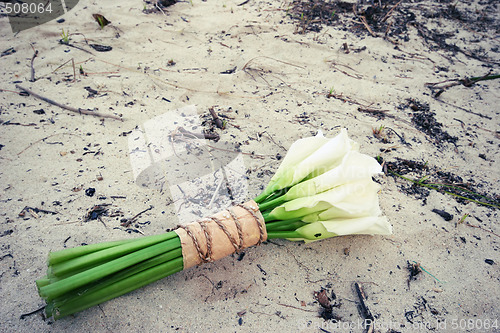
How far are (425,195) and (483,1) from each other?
4.17m

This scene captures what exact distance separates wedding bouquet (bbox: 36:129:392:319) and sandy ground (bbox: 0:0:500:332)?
147 millimetres

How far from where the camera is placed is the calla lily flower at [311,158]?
164cm

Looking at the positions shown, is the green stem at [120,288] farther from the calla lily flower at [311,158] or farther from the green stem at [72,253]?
the calla lily flower at [311,158]

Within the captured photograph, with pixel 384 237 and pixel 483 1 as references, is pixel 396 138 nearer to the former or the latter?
pixel 384 237

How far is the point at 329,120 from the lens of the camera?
267cm

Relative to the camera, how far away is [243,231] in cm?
162

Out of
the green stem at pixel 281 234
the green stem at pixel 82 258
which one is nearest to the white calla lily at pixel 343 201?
the green stem at pixel 281 234

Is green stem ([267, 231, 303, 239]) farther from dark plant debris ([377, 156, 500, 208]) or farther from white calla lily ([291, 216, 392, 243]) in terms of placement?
dark plant debris ([377, 156, 500, 208])

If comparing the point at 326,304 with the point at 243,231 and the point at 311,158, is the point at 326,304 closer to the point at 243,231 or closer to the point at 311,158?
the point at 243,231

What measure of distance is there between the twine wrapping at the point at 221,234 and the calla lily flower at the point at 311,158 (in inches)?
6.4

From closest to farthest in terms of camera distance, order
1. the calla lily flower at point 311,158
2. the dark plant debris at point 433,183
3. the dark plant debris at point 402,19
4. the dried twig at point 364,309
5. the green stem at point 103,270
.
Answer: the green stem at point 103,270, the dried twig at point 364,309, the calla lily flower at point 311,158, the dark plant debris at point 433,183, the dark plant debris at point 402,19

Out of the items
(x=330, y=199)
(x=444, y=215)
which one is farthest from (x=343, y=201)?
(x=444, y=215)

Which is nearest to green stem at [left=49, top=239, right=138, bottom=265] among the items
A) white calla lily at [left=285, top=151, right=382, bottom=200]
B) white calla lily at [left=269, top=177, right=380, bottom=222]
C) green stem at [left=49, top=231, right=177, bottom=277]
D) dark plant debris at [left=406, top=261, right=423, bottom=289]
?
green stem at [left=49, top=231, right=177, bottom=277]

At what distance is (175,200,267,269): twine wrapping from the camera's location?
156 cm
